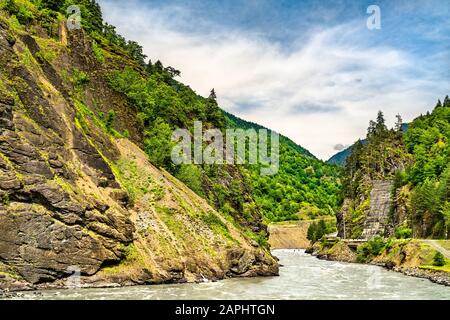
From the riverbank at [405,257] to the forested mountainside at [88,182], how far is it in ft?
60.2

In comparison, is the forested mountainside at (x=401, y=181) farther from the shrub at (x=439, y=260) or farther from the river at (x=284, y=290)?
the river at (x=284, y=290)

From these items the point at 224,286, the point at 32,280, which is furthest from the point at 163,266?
the point at 32,280

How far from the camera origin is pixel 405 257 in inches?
2557

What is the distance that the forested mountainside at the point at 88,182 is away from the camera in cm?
3288

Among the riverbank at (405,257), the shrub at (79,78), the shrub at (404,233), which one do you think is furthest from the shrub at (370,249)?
the shrub at (79,78)

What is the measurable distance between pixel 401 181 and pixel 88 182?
71.2 metres

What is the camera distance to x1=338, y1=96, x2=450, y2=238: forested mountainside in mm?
75388

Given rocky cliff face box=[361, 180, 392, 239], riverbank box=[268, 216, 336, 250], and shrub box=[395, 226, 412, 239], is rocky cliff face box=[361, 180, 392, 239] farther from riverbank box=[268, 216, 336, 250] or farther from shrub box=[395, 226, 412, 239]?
riverbank box=[268, 216, 336, 250]

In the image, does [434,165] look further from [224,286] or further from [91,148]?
[91,148]

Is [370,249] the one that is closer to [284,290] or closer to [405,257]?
[405,257]

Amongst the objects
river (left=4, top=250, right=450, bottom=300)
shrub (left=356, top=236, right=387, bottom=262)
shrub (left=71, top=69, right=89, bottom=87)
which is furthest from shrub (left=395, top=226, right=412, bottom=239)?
shrub (left=71, top=69, right=89, bottom=87)

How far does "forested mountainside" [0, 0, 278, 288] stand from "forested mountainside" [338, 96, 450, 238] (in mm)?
31841
